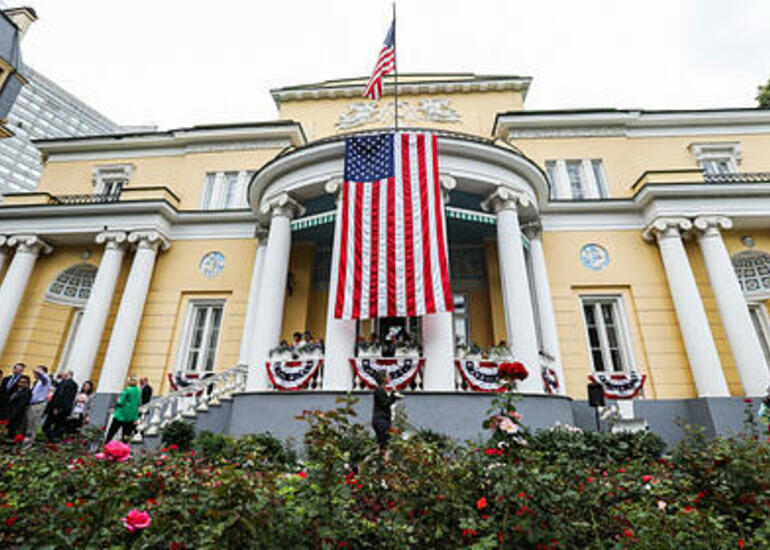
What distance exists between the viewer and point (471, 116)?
1800 centimetres

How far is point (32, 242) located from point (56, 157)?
240 inches

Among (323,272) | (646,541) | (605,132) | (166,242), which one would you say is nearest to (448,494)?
(646,541)

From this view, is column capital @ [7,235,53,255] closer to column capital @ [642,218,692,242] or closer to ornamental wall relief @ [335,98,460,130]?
ornamental wall relief @ [335,98,460,130]

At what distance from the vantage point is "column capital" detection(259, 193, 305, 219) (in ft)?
38.8

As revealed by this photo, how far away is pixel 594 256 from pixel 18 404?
54.7 feet

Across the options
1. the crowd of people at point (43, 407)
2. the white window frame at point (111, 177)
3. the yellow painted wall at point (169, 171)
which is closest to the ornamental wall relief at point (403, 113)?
the yellow painted wall at point (169, 171)

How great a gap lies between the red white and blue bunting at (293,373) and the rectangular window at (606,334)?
918 centimetres

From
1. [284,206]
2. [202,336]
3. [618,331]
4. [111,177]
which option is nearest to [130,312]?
[202,336]

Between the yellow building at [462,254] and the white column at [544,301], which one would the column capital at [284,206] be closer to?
the yellow building at [462,254]

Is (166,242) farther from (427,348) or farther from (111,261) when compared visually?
(427,348)

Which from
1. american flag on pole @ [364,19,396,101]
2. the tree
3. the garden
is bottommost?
the garden

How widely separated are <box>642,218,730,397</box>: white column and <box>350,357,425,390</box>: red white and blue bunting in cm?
885

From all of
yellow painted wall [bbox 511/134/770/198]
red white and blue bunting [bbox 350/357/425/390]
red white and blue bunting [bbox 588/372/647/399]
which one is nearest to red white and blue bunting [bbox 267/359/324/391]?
Answer: red white and blue bunting [bbox 350/357/425/390]

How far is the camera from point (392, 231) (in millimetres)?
9930
